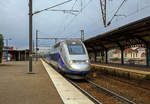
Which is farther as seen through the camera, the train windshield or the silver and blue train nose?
the train windshield

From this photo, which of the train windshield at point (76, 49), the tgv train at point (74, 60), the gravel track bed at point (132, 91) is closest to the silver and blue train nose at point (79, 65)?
the tgv train at point (74, 60)

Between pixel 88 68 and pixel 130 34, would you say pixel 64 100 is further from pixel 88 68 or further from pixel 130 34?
pixel 130 34

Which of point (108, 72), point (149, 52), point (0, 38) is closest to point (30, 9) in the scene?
point (108, 72)

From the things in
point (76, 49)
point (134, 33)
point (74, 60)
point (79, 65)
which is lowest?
point (79, 65)

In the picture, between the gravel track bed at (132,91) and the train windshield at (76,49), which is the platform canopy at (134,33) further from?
the gravel track bed at (132,91)

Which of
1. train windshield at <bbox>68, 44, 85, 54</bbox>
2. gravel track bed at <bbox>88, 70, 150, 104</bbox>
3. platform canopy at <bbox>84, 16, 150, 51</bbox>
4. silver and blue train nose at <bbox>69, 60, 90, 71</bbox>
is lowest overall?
gravel track bed at <bbox>88, 70, 150, 104</bbox>

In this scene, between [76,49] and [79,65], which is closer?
[79,65]

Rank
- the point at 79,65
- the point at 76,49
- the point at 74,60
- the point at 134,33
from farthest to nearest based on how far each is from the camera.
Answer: the point at 134,33, the point at 76,49, the point at 74,60, the point at 79,65

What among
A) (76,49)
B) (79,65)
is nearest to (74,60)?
(79,65)

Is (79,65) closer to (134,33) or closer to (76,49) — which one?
(76,49)

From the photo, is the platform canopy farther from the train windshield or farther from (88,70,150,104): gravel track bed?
(88,70,150,104): gravel track bed

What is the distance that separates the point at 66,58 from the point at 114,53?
44.1 meters

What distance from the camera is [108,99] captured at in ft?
26.6

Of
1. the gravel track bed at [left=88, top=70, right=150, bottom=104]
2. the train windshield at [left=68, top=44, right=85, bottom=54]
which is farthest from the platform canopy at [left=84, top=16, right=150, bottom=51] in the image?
the gravel track bed at [left=88, top=70, right=150, bottom=104]
